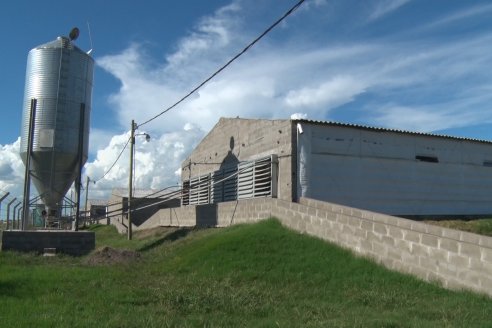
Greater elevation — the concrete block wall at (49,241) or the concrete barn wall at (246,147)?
the concrete barn wall at (246,147)

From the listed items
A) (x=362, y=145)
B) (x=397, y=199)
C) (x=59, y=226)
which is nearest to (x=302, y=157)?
(x=362, y=145)

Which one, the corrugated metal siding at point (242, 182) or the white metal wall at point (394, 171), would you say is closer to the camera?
the white metal wall at point (394, 171)

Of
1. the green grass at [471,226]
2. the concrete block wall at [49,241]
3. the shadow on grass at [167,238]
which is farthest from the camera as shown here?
the shadow on grass at [167,238]

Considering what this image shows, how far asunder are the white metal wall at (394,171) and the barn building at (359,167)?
0.03 meters

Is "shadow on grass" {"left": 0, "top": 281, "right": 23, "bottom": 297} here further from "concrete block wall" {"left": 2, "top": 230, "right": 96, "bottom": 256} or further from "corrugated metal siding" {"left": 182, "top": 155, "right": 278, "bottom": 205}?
"corrugated metal siding" {"left": 182, "top": 155, "right": 278, "bottom": 205}

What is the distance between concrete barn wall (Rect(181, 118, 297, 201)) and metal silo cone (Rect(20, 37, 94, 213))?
577 centimetres

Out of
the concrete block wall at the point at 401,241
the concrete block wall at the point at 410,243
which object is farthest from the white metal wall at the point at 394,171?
the concrete block wall at the point at 410,243

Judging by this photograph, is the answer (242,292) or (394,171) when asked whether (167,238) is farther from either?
(242,292)

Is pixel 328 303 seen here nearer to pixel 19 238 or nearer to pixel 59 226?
pixel 19 238

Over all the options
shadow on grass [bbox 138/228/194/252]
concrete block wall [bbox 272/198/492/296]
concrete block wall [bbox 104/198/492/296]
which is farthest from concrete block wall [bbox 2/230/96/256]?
concrete block wall [bbox 272/198/492/296]

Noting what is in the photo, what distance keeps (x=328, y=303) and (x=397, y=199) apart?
34.2ft

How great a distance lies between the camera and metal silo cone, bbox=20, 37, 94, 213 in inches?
770

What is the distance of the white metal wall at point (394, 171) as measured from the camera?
54.1 feet

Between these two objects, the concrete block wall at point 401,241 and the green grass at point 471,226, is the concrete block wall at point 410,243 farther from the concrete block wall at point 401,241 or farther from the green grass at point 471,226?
the green grass at point 471,226
